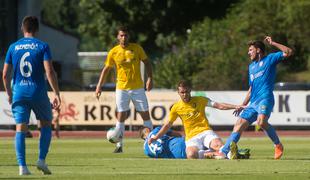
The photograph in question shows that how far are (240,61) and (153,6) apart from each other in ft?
53.0

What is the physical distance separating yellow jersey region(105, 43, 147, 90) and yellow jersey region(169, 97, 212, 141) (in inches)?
80.7

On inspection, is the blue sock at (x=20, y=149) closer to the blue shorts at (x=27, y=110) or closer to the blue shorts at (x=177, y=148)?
the blue shorts at (x=27, y=110)

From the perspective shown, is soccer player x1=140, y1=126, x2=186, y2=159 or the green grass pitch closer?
the green grass pitch

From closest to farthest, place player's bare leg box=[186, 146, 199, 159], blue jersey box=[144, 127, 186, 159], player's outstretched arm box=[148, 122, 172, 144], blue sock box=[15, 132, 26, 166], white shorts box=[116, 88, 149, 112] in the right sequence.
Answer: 1. blue sock box=[15, 132, 26, 166]
2. player's outstretched arm box=[148, 122, 172, 144]
3. player's bare leg box=[186, 146, 199, 159]
4. blue jersey box=[144, 127, 186, 159]
5. white shorts box=[116, 88, 149, 112]

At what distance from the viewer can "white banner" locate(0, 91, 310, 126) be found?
33.7m

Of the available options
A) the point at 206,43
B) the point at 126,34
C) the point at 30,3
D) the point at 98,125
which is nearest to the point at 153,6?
the point at 206,43

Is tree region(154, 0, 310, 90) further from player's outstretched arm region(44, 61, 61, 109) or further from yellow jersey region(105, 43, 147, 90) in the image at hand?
player's outstretched arm region(44, 61, 61, 109)

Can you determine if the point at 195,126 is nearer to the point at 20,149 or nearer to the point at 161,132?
the point at 161,132

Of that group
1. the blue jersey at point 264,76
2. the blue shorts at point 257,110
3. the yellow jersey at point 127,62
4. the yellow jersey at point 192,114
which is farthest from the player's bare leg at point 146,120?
the blue jersey at point 264,76

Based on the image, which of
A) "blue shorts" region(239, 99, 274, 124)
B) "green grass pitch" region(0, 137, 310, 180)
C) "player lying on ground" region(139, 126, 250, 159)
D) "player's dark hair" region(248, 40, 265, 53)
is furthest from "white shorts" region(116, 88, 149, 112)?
"player's dark hair" region(248, 40, 265, 53)

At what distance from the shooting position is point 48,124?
13633 millimetres

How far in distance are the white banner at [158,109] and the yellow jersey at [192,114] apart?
52.1 feet

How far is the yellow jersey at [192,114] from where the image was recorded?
17.2m

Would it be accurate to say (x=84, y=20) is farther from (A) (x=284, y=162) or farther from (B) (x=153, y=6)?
(A) (x=284, y=162)
